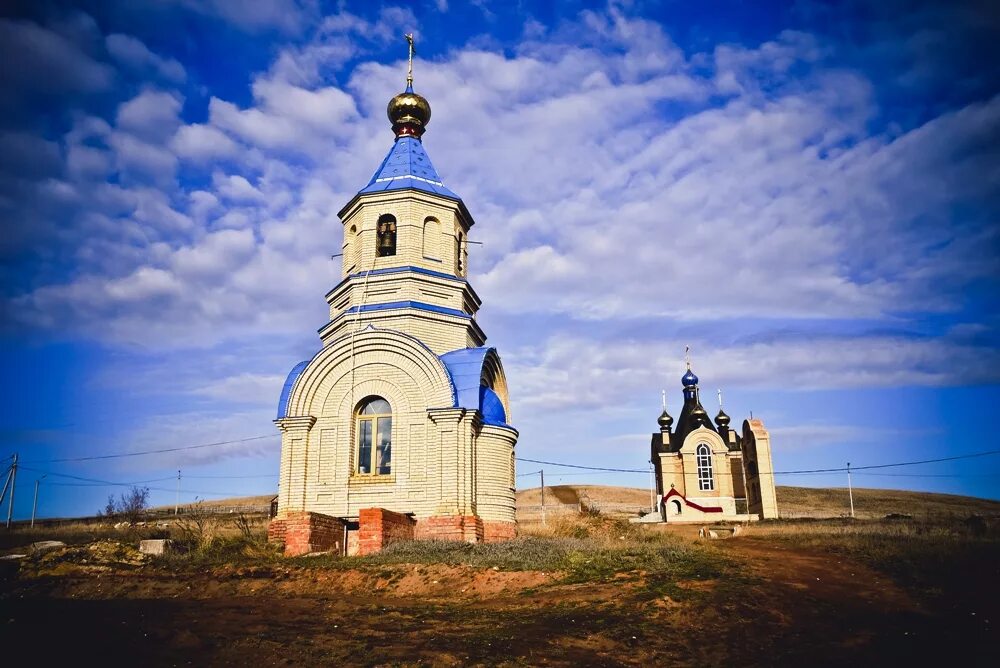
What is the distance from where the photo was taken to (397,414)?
59.7 ft

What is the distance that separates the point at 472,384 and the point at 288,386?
4.53 meters

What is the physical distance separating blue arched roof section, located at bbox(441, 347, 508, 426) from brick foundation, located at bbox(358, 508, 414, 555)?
319cm

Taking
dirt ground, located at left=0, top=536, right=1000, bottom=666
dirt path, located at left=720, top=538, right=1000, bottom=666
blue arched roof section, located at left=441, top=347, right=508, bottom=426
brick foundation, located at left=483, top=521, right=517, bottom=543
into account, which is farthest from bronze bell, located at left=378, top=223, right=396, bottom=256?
dirt path, located at left=720, top=538, right=1000, bottom=666

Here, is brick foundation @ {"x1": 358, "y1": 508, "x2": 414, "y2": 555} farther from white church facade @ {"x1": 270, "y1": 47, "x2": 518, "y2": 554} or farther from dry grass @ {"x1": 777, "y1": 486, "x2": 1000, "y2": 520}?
dry grass @ {"x1": 777, "y1": 486, "x2": 1000, "y2": 520}

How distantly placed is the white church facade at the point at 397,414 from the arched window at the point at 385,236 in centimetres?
4

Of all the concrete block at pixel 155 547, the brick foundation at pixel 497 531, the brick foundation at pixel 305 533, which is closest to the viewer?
the brick foundation at pixel 305 533

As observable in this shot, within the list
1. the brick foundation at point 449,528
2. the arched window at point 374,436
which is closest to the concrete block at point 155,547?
the arched window at point 374,436

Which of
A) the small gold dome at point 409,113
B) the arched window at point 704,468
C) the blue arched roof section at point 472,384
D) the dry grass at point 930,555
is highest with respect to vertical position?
the small gold dome at point 409,113

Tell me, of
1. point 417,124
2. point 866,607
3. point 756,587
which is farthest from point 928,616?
point 417,124

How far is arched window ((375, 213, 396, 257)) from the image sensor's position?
20906 millimetres

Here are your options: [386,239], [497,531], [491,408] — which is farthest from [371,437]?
[386,239]

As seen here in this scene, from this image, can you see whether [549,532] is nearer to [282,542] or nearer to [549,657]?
[282,542]

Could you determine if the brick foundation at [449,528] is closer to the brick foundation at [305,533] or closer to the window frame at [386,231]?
the brick foundation at [305,533]

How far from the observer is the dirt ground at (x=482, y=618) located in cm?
844
